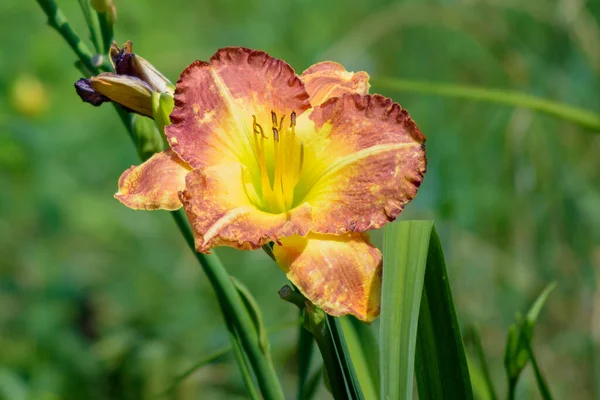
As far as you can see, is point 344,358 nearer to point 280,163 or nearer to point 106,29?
point 280,163

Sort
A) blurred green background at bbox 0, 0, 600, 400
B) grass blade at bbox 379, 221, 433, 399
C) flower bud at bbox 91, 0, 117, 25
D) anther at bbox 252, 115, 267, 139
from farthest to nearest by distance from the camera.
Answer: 1. blurred green background at bbox 0, 0, 600, 400
2. flower bud at bbox 91, 0, 117, 25
3. anther at bbox 252, 115, 267, 139
4. grass blade at bbox 379, 221, 433, 399

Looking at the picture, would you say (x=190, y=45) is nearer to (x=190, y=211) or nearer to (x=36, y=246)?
(x=36, y=246)

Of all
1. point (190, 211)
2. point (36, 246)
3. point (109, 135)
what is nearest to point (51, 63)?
point (109, 135)

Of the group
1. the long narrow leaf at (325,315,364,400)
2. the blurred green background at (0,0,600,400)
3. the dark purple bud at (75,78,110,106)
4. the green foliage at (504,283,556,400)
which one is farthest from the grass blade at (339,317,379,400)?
the blurred green background at (0,0,600,400)

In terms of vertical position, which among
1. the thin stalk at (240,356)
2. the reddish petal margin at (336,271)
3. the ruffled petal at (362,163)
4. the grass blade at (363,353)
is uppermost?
the ruffled petal at (362,163)

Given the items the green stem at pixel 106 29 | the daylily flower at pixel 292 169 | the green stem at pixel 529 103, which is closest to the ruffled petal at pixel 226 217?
the daylily flower at pixel 292 169

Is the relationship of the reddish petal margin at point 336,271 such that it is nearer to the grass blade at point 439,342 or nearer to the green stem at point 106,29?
the grass blade at point 439,342

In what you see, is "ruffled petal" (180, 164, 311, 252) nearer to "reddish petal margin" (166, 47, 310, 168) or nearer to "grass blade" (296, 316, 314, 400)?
"reddish petal margin" (166, 47, 310, 168)
